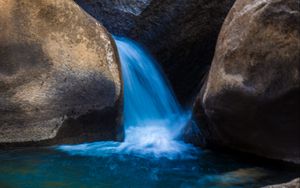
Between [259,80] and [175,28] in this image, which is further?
[175,28]

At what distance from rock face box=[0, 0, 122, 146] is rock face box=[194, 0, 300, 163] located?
55.2 inches

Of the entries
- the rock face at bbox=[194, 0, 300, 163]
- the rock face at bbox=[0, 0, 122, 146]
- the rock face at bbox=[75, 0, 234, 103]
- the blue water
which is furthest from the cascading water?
the rock face at bbox=[194, 0, 300, 163]

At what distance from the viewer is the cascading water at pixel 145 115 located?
19.5ft

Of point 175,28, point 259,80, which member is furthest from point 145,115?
point 259,80

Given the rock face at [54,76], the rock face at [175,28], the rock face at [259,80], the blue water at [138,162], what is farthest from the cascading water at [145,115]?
the rock face at [259,80]

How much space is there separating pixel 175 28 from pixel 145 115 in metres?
1.46

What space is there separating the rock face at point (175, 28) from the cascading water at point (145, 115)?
0.20 m

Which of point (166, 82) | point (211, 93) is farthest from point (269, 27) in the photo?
point (166, 82)

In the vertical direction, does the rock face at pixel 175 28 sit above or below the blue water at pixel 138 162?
above

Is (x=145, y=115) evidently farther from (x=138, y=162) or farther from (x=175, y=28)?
(x=138, y=162)

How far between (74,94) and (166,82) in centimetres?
243

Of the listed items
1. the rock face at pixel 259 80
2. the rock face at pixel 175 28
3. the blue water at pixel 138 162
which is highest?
the rock face at pixel 175 28

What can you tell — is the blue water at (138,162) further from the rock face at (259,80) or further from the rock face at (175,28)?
the rock face at (175,28)

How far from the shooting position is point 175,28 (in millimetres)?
7664
